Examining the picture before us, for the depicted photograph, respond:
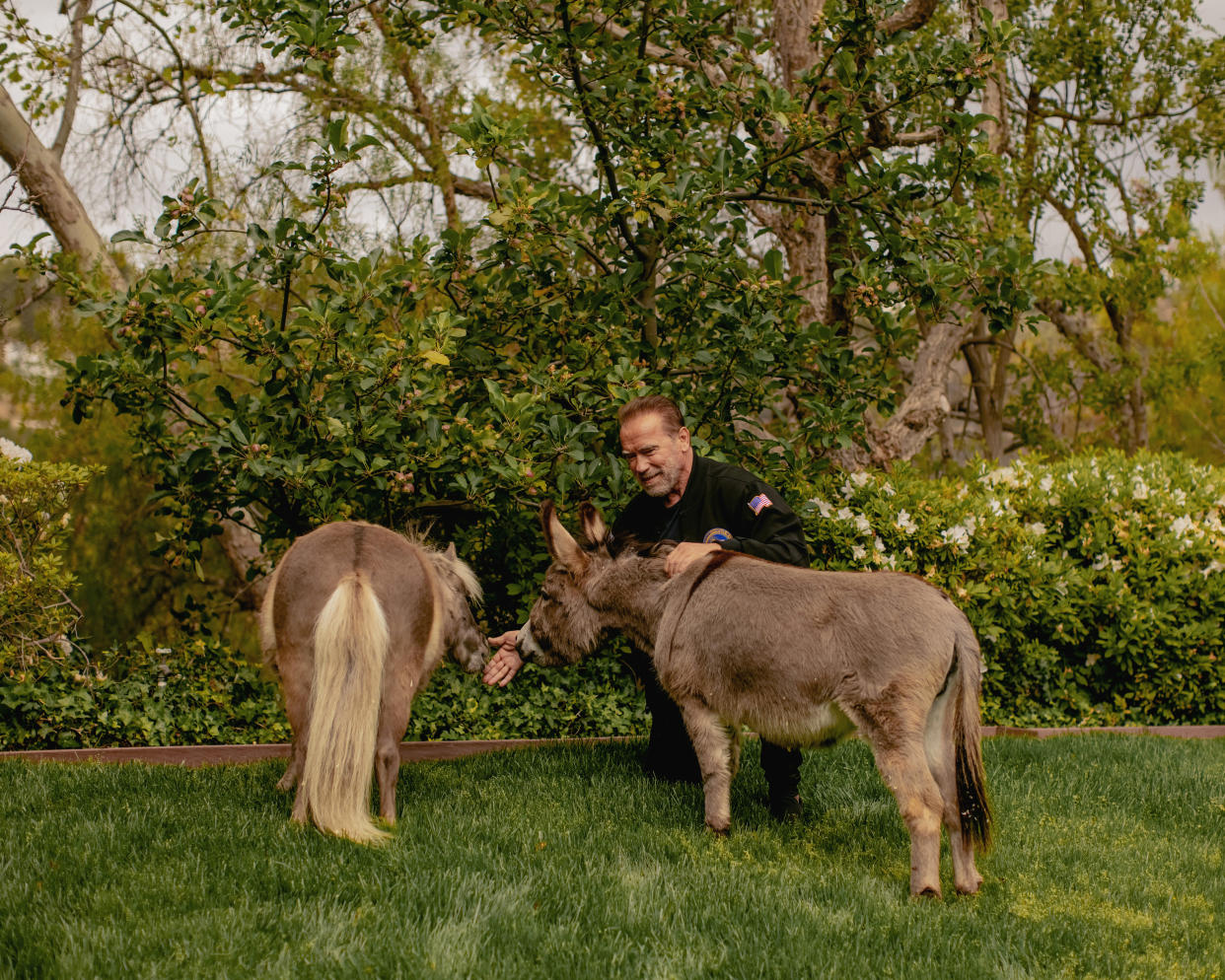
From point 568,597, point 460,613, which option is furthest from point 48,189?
point 568,597

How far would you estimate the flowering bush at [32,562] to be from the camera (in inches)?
264

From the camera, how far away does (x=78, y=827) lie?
15.4ft

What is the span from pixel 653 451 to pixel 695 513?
1.57ft

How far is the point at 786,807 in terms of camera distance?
5.47m

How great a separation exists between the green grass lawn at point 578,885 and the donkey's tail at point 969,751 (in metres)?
0.29

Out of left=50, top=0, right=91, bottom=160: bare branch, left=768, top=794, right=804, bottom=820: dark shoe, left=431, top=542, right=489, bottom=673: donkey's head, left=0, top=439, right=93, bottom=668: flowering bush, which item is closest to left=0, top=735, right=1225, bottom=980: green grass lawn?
left=768, top=794, right=804, bottom=820: dark shoe

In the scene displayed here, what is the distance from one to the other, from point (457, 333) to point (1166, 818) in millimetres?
4808

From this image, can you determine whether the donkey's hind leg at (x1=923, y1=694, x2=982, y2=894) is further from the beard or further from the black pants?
the beard

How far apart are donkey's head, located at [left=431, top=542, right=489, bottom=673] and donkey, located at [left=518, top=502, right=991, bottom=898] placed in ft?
3.28

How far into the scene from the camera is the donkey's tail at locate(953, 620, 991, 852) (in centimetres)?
424

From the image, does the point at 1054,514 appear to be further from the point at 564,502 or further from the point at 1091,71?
the point at 1091,71

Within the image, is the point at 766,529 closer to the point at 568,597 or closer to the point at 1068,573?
the point at 568,597

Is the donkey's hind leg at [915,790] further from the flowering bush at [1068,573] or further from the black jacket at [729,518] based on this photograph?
the flowering bush at [1068,573]

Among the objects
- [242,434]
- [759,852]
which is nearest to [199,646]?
[242,434]
